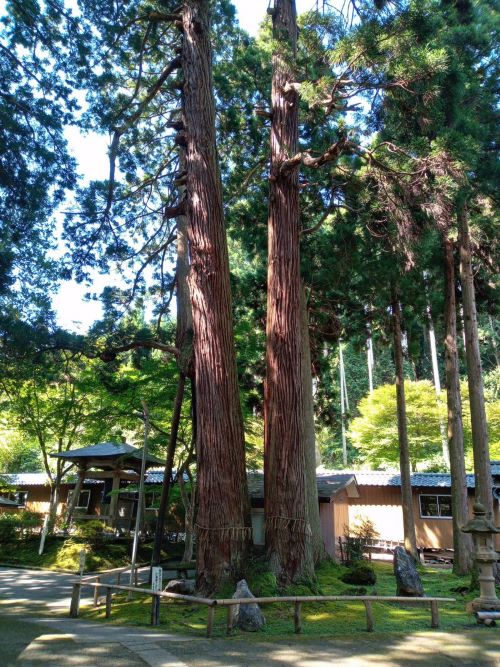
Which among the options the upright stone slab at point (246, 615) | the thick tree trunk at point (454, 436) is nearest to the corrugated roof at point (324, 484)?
the thick tree trunk at point (454, 436)

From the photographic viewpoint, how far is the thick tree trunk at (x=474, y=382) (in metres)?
10.9

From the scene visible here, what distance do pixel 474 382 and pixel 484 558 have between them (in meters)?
4.86

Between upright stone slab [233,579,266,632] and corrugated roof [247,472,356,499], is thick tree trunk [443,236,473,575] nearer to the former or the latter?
corrugated roof [247,472,356,499]

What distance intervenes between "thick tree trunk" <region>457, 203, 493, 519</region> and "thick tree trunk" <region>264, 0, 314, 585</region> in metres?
3.79

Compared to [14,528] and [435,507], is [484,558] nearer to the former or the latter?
[435,507]

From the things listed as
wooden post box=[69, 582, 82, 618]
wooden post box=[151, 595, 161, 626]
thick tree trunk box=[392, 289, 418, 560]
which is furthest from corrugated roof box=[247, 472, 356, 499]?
wooden post box=[151, 595, 161, 626]

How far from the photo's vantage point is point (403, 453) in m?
15.7

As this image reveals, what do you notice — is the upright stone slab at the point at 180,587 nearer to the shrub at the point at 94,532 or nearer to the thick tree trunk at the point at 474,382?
the thick tree trunk at the point at 474,382

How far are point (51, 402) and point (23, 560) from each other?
19.9 ft

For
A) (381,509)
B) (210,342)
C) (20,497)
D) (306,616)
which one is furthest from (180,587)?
(20,497)

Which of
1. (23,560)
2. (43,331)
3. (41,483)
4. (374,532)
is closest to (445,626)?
(43,331)

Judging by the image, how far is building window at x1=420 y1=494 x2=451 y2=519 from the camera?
20062 mm

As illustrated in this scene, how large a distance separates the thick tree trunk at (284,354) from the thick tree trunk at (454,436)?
525 centimetres

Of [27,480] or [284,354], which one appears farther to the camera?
[27,480]
